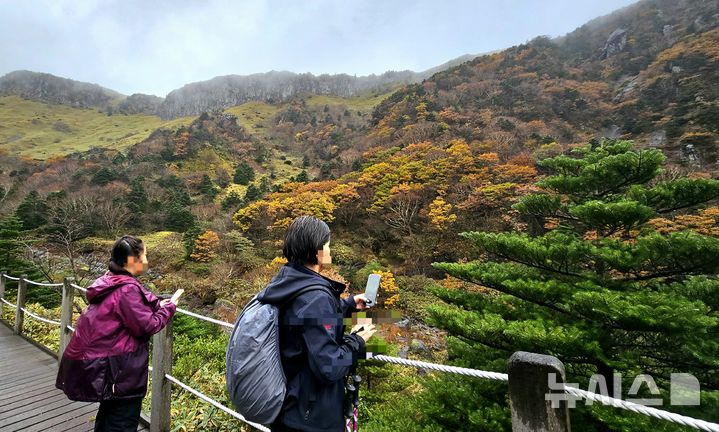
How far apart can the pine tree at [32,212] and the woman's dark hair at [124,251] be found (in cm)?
2276

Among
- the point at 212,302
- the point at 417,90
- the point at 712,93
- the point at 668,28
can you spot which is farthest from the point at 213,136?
the point at 668,28

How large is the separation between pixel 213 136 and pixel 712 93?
129 ft

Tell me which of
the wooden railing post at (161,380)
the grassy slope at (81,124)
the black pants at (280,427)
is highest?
the grassy slope at (81,124)

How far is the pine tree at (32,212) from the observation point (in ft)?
58.5

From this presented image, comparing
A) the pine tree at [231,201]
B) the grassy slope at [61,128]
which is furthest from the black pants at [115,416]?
the grassy slope at [61,128]

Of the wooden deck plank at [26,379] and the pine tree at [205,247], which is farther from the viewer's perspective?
the pine tree at [205,247]

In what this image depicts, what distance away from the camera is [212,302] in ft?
39.9

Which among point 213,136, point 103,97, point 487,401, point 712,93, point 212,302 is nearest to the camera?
point 487,401

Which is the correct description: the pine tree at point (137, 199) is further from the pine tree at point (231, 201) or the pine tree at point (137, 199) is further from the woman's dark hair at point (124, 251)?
the woman's dark hair at point (124, 251)

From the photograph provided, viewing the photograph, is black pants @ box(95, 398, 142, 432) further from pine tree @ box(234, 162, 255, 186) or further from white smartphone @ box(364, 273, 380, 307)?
pine tree @ box(234, 162, 255, 186)

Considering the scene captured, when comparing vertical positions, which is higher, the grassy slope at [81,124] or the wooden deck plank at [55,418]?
the grassy slope at [81,124]

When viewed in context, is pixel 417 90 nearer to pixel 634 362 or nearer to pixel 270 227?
pixel 270 227

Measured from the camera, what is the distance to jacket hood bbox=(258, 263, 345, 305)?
1090mm

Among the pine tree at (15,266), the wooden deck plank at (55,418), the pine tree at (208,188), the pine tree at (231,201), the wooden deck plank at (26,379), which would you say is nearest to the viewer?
the wooden deck plank at (55,418)
